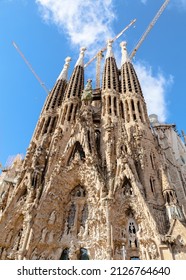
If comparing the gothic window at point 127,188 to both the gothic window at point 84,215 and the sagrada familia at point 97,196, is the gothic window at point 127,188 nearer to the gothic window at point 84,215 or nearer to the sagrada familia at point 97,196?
the sagrada familia at point 97,196

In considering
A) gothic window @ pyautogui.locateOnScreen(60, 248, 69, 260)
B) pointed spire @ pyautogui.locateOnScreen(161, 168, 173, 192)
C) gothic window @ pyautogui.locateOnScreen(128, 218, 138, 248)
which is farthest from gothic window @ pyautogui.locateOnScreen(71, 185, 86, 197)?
pointed spire @ pyautogui.locateOnScreen(161, 168, 173, 192)

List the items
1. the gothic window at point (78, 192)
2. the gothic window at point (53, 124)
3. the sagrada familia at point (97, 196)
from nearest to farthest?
the sagrada familia at point (97, 196) → the gothic window at point (78, 192) → the gothic window at point (53, 124)

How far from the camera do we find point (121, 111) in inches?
862

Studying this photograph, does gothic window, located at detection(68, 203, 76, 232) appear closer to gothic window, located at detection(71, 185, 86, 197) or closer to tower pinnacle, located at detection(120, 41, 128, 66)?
gothic window, located at detection(71, 185, 86, 197)

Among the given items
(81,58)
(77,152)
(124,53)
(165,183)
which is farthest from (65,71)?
(165,183)

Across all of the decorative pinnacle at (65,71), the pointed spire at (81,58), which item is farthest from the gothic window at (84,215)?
the pointed spire at (81,58)

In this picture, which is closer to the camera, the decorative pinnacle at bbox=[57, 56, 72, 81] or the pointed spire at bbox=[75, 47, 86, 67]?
the decorative pinnacle at bbox=[57, 56, 72, 81]

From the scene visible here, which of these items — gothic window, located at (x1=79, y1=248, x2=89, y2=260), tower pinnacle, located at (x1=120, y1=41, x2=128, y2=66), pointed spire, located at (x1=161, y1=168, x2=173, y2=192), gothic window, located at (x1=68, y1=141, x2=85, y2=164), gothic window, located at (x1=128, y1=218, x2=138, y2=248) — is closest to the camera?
gothic window, located at (x1=128, y1=218, x2=138, y2=248)

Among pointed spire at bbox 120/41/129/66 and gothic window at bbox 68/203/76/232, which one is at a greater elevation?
pointed spire at bbox 120/41/129/66

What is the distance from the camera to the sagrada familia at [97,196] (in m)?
12.7

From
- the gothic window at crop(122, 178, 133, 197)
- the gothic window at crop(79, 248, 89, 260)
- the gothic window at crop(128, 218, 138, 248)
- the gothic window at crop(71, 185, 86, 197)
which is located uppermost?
the gothic window at crop(71, 185, 86, 197)

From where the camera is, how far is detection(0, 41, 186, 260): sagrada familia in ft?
41.8
